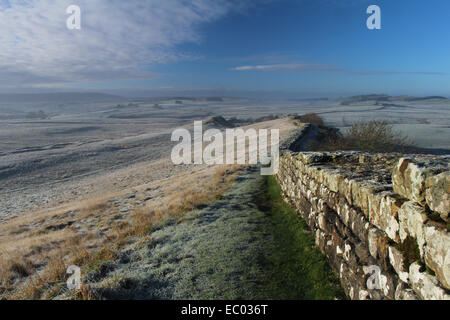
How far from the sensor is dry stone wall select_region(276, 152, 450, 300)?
2.82m

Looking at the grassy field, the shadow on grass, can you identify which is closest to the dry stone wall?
the shadow on grass

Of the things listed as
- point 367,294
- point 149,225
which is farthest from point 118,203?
point 367,294

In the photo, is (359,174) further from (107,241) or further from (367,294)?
(107,241)

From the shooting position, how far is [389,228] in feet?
11.7

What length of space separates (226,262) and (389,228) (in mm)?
3418

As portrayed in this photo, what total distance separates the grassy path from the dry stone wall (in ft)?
1.94

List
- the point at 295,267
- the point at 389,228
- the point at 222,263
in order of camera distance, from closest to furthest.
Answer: the point at 389,228, the point at 295,267, the point at 222,263

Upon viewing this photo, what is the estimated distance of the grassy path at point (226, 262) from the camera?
16.5ft

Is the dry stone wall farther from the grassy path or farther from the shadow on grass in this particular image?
the grassy path

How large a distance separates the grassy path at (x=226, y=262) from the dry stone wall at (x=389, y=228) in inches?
23.2

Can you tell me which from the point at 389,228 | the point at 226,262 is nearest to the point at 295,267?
the point at 226,262

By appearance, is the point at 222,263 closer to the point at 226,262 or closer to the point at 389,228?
the point at 226,262
